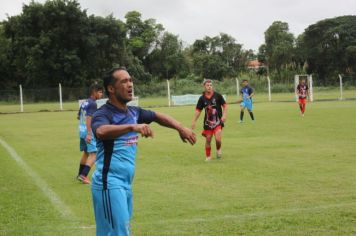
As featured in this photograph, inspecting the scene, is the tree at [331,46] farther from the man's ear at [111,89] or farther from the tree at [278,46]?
the man's ear at [111,89]

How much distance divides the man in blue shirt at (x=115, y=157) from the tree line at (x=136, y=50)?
56250 millimetres

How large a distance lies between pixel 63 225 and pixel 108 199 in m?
2.87

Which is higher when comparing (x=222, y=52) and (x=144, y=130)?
(x=222, y=52)

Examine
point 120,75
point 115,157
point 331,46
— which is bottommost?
point 115,157

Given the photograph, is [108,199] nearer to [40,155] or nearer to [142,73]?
[40,155]

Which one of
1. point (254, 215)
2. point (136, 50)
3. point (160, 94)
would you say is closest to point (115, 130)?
point (254, 215)

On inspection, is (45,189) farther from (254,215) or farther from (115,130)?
(115,130)

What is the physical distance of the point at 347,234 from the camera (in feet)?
21.4

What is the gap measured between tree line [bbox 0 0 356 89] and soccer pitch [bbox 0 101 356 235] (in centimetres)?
4683

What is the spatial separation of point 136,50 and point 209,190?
7822cm

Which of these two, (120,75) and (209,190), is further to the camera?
(209,190)

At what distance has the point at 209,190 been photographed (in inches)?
369

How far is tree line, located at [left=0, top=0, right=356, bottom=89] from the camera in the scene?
2514 inches

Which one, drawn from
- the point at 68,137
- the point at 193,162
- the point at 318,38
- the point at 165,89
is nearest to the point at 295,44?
the point at 318,38
